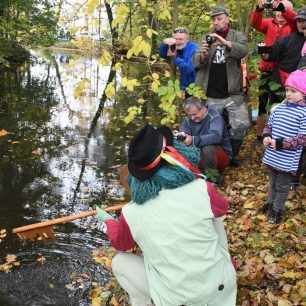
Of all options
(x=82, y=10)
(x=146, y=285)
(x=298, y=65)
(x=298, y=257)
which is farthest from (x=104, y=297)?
(x=298, y=65)

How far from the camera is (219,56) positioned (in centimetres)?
501

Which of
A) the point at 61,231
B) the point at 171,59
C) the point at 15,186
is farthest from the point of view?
the point at 15,186

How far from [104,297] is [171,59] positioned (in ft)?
10.4

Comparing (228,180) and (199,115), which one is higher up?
(199,115)

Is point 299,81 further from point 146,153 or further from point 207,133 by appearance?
point 146,153

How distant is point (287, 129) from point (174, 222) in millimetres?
2007

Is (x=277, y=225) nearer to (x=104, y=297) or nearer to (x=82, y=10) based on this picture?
(x=104, y=297)

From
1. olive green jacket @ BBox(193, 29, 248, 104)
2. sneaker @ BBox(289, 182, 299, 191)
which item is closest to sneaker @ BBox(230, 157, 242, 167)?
olive green jacket @ BBox(193, 29, 248, 104)

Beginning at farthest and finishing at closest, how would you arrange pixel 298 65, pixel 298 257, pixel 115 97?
pixel 115 97 → pixel 298 65 → pixel 298 257

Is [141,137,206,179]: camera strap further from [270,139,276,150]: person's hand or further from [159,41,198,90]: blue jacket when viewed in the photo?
[159,41,198,90]: blue jacket

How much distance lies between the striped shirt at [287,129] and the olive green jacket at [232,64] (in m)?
1.32

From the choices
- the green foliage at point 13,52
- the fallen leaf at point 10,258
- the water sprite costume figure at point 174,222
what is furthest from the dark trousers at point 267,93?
the green foliage at point 13,52

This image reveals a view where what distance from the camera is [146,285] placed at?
258 cm

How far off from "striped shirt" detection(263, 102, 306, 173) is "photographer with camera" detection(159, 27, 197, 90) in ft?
6.34
